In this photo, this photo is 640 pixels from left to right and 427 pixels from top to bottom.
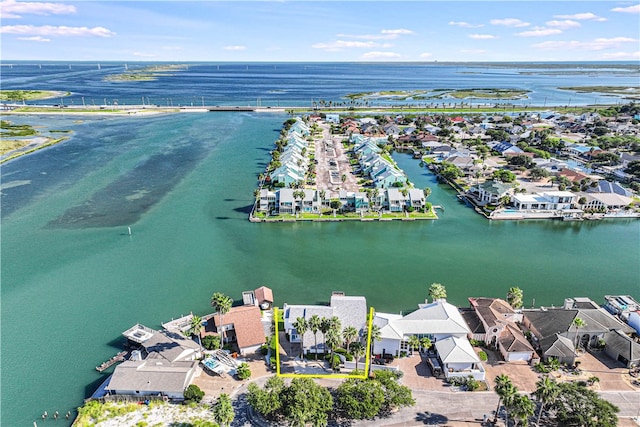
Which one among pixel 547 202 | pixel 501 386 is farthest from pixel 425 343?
pixel 547 202

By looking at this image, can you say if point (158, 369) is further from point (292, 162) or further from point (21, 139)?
point (21, 139)

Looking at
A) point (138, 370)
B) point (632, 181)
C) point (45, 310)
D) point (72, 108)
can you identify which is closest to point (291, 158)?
point (45, 310)

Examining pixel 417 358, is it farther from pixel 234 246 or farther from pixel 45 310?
pixel 45 310

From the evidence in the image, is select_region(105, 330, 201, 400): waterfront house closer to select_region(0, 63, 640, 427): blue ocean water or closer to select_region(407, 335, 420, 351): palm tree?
select_region(0, 63, 640, 427): blue ocean water

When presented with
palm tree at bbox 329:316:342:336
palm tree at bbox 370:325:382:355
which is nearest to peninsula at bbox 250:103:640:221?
palm tree at bbox 370:325:382:355

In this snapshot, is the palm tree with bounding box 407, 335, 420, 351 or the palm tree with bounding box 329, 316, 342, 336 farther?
the palm tree with bounding box 407, 335, 420, 351
